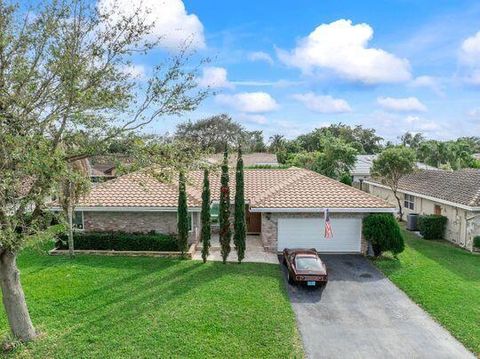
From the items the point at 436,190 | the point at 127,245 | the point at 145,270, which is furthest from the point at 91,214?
the point at 436,190

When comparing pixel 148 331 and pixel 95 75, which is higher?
pixel 95 75

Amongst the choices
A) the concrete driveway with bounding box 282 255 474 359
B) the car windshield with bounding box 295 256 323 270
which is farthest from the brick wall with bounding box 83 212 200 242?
the concrete driveway with bounding box 282 255 474 359

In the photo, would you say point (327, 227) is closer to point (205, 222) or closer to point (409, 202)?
point (205, 222)

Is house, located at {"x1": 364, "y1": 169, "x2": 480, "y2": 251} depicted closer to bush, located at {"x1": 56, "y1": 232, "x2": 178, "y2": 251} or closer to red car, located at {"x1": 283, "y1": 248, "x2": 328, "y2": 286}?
red car, located at {"x1": 283, "y1": 248, "x2": 328, "y2": 286}

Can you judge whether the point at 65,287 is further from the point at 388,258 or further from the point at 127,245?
the point at 388,258

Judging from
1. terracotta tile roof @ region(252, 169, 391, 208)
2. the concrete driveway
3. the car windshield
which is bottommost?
the concrete driveway
